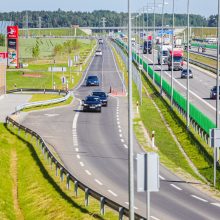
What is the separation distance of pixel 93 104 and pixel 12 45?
59.6 metres

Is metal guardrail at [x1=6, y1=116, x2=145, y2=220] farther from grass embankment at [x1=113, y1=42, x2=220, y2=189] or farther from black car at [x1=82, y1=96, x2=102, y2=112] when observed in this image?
black car at [x1=82, y1=96, x2=102, y2=112]

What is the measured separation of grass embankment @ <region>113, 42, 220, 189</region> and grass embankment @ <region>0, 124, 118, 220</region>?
23.1 feet

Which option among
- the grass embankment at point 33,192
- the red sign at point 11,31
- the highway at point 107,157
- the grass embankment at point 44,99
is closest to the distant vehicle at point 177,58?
the red sign at point 11,31

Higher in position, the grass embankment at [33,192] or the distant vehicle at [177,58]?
the distant vehicle at [177,58]

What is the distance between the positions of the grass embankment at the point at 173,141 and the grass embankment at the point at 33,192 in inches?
277

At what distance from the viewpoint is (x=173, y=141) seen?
161 feet

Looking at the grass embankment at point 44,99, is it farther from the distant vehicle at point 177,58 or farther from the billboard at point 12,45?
the billboard at point 12,45

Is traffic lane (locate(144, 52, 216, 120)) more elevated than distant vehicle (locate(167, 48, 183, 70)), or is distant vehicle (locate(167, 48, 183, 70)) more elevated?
distant vehicle (locate(167, 48, 183, 70))

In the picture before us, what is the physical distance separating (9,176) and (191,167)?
993 cm

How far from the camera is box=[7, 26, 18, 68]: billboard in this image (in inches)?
4675

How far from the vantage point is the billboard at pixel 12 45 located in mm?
118750

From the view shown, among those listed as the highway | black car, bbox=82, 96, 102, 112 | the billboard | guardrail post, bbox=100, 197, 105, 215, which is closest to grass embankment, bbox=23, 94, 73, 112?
the highway

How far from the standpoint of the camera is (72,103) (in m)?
70.2

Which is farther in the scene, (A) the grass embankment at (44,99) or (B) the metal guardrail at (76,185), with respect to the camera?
(A) the grass embankment at (44,99)
